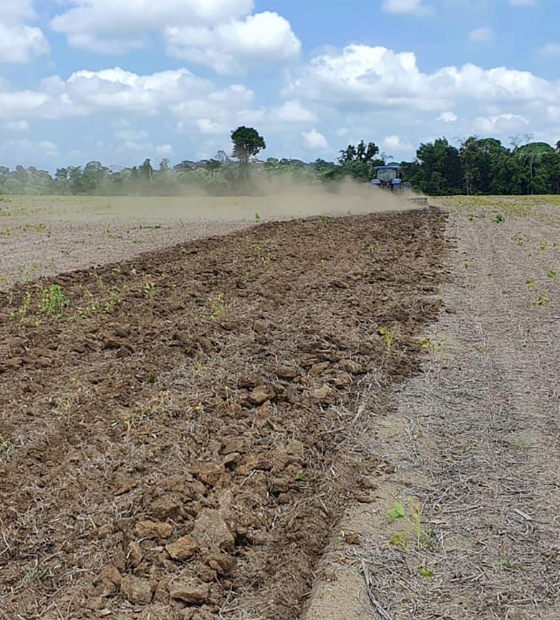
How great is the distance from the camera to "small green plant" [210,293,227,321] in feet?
29.5

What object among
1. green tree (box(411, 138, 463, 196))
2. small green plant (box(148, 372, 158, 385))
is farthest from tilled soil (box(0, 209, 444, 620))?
green tree (box(411, 138, 463, 196))

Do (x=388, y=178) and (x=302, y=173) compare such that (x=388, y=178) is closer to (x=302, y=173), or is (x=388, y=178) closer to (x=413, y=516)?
(x=302, y=173)

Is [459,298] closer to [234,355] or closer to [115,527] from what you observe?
[234,355]

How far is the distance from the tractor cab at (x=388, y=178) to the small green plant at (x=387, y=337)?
26.0 m

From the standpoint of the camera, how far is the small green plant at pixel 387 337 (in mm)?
7507

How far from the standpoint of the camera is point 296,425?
5461 millimetres

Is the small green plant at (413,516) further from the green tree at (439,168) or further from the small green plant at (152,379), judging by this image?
the green tree at (439,168)

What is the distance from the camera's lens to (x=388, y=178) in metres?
34.0

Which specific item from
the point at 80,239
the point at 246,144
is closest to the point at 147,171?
the point at 246,144

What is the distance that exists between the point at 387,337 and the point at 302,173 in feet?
116

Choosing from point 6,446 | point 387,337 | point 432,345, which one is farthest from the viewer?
point 432,345

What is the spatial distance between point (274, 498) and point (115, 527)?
3.30 ft

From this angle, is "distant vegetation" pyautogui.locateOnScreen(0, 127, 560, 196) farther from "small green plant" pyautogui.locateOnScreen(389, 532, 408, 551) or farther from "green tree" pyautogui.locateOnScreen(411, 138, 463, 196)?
"small green plant" pyautogui.locateOnScreen(389, 532, 408, 551)

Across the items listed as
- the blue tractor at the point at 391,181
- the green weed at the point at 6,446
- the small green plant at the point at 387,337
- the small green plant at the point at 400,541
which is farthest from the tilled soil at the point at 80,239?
the small green plant at the point at 400,541
